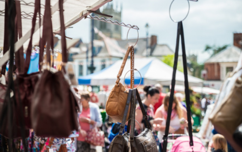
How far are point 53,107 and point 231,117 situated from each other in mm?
810

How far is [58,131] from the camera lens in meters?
1.19

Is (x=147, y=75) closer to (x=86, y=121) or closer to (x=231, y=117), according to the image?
(x=86, y=121)

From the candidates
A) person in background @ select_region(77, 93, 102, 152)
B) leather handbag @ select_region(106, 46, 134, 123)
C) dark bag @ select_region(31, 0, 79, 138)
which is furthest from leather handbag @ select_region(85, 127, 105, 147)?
dark bag @ select_region(31, 0, 79, 138)

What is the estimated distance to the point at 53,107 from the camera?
1.18 m

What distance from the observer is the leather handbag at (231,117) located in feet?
3.53

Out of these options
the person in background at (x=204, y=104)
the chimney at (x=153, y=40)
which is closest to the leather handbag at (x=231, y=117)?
the person in background at (x=204, y=104)

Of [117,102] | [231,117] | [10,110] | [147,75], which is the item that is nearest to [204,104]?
[147,75]

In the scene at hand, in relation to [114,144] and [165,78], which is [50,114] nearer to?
[114,144]

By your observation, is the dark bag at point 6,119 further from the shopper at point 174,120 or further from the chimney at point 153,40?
the chimney at point 153,40

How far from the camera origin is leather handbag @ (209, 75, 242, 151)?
3.53 feet

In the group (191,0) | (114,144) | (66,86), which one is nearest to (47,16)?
(66,86)

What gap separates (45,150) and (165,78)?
19.7 feet

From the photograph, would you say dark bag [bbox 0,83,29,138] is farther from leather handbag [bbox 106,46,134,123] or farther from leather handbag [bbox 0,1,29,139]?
leather handbag [bbox 106,46,134,123]

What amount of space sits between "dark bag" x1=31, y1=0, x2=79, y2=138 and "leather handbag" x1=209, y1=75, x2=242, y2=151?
68 centimetres
